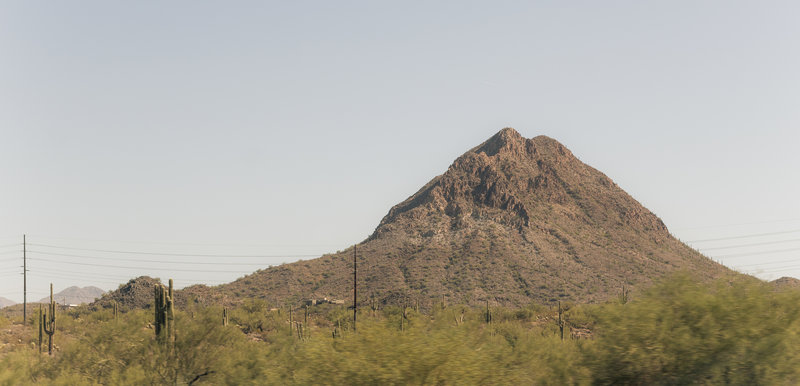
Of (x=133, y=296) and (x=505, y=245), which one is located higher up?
(x=505, y=245)

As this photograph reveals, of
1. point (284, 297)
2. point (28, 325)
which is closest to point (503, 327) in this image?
point (28, 325)

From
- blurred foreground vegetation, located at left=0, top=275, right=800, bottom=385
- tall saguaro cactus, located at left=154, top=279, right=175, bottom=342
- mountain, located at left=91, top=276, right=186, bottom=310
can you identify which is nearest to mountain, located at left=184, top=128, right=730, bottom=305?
mountain, located at left=91, top=276, right=186, bottom=310

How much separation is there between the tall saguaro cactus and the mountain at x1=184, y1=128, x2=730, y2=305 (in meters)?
65.5

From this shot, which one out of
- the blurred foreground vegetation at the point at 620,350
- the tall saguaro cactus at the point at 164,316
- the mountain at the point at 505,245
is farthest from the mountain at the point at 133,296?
the blurred foreground vegetation at the point at 620,350

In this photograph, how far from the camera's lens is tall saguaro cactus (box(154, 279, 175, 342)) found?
80.3 feet

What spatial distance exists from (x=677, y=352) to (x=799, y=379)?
275cm

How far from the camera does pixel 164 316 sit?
25.2 metres

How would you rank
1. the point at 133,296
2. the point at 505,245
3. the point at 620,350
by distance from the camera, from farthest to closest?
the point at 505,245, the point at 133,296, the point at 620,350

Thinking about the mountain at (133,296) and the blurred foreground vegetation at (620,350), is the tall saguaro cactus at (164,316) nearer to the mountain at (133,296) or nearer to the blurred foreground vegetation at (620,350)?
the blurred foreground vegetation at (620,350)

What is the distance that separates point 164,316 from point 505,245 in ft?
297

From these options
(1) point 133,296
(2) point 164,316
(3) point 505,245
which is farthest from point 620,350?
(3) point 505,245

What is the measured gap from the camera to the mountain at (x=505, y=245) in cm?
9812

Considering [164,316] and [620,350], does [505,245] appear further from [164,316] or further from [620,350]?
[620,350]

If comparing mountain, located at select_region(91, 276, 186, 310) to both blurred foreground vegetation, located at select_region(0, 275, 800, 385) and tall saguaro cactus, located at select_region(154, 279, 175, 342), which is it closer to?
tall saguaro cactus, located at select_region(154, 279, 175, 342)
